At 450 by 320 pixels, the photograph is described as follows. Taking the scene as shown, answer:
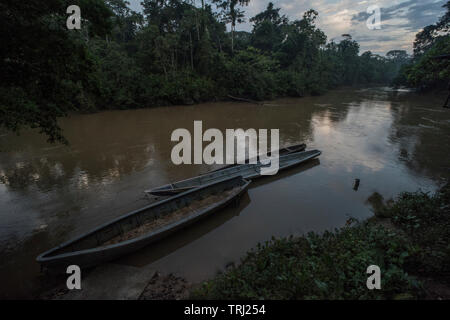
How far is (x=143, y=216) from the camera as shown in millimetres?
5938

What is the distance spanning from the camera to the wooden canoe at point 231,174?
24.0ft

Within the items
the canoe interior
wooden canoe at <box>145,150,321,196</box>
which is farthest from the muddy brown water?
the canoe interior

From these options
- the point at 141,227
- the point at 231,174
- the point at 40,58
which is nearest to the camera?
the point at 40,58

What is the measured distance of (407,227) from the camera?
536 centimetres

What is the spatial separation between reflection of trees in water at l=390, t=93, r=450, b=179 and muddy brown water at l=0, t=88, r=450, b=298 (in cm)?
6

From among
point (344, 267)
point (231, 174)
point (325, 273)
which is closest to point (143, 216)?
point (231, 174)

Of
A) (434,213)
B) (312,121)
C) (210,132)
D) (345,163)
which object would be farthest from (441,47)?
(434,213)

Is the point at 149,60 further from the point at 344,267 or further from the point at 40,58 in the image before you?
the point at 344,267

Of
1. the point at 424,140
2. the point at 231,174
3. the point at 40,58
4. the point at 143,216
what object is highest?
the point at 40,58

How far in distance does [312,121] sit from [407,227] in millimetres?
16347

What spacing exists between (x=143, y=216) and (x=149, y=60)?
27.0 metres

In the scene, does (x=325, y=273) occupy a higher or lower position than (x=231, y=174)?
lower

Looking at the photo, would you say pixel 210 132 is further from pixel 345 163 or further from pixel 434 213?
pixel 434 213
